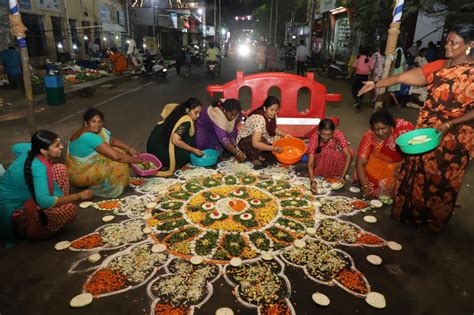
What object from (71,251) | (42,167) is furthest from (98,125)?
(71,251)

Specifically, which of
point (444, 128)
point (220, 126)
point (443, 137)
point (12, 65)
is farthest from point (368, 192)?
point (12, 65)

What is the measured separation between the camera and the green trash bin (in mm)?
8680

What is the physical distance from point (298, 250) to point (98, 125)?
8.19 feet

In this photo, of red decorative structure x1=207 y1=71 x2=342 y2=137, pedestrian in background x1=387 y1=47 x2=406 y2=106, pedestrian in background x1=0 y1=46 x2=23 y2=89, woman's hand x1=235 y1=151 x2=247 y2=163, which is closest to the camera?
woman's hand x1=235 y1=151 x2=247 y2=163

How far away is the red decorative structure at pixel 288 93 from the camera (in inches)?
218

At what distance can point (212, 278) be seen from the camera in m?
2.51

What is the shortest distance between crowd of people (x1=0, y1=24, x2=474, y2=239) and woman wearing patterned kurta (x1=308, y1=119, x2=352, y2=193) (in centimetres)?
1

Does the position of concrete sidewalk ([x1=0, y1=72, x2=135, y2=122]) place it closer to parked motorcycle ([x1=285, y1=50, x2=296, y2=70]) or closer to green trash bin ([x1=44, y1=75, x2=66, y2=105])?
green trash bin ([x1=44, y1=75, x2=66, y2=105])

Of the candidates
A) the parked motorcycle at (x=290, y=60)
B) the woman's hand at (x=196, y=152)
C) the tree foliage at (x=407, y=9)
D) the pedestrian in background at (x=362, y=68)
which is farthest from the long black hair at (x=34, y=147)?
the parked motorcycle at (x=290, y=60)

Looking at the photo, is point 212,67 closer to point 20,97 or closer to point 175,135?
point 20,97

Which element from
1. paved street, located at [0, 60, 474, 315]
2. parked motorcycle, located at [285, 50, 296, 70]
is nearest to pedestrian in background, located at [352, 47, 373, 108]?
paved street, located at [0, 60, 474, 315]

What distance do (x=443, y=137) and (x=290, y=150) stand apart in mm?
2348

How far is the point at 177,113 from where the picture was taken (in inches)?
171

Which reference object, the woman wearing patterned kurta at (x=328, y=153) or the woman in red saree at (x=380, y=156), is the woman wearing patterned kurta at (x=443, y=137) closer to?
the woman in red saree at (x=380, y=156)
